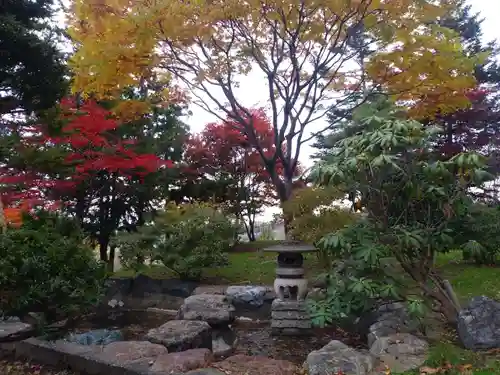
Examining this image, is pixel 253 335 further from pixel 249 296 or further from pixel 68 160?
pixel 68 160

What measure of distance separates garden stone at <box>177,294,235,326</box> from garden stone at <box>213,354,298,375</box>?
80.7 inches

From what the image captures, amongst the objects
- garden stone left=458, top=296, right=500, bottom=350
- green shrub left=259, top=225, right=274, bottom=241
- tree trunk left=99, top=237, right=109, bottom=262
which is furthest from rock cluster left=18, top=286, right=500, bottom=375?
green shrub left=259, top=225, right=274, bottom=241

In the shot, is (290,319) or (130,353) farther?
(290,319)

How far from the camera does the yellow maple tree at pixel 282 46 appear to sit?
7.61 metres

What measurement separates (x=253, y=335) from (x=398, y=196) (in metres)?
2.78

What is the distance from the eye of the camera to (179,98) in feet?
36.4

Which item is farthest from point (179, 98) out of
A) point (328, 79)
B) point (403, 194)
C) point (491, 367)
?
point (491, 367)

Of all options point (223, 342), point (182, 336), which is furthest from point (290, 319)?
point (182, 336)

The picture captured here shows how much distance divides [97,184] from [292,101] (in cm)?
560

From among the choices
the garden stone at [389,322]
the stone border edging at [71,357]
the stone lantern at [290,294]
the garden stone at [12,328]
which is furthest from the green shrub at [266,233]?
the stone border edging at [71,357]

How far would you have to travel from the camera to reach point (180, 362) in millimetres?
4152

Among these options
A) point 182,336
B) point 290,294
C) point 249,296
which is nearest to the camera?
point 182,336

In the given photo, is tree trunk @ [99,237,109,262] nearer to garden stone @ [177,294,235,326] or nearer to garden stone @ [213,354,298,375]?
garden stone @ [177,294,235,326]

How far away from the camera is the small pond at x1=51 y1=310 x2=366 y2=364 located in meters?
5.52
